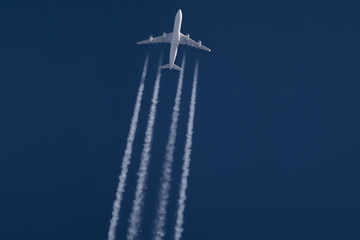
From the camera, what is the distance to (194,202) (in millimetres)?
74375

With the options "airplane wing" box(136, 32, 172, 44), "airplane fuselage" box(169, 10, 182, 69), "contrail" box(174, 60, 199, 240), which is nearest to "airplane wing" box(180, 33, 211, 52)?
"airplane fuselage" box(169, 10, 182, 69)

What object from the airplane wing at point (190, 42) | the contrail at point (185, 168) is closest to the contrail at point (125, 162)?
the airplane wing at point (190, 42)

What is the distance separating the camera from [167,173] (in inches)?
2997

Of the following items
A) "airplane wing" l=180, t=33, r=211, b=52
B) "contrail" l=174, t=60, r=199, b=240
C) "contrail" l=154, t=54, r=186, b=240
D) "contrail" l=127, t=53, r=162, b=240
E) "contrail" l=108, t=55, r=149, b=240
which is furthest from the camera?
"airplane wing" l=180, t=33, r=211, b=52

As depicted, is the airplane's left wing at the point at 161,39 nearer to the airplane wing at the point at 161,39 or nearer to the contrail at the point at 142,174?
the airplane wing at the point at 161,39

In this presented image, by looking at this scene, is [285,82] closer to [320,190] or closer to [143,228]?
[320,190]

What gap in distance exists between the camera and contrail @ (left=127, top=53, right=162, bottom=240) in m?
70.4

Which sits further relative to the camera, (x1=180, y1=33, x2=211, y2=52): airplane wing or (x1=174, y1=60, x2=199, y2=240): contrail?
(x1=180, y1=33, x2=211, y2=52): airplane wing

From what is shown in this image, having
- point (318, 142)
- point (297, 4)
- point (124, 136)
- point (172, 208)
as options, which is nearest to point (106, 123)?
point (124, 136)

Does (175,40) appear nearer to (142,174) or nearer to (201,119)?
(201,119)

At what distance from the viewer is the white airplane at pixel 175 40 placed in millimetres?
86812

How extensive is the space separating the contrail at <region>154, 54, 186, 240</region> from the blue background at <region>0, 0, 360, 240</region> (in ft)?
3.25

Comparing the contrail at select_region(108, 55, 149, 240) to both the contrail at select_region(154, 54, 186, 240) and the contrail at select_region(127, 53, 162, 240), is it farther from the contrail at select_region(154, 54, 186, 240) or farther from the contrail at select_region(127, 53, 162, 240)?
the contrail at select_region(154, 54, 186, 240)

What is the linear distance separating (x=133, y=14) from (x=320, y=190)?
155ft
